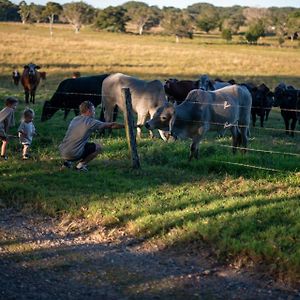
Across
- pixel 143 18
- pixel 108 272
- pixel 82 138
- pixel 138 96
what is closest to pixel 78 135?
pixel 82 138

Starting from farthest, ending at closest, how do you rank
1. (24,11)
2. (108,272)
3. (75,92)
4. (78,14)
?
1. (24,11)
2. (78,14)
3. (75,92)
4. (108,272)

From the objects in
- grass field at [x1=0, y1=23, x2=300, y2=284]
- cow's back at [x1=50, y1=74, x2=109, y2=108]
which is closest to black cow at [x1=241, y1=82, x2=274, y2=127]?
grass field at [x1=0, y1=23, x2=300, y2=284]

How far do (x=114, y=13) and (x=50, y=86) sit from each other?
77789 millimetres

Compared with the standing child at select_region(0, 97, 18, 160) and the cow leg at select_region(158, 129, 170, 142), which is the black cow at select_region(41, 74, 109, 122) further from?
the standing child at select_region(0, 97, 18, 160)

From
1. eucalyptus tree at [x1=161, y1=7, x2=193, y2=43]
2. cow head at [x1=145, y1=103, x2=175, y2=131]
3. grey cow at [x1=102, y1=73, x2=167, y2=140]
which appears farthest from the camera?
eucalyptus tree at [x1=161, y1=7, x2=193, y2=43]

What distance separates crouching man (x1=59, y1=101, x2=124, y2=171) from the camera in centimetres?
1011

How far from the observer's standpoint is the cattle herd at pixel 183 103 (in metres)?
11.8

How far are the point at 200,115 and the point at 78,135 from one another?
291cm

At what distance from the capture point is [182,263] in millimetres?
6820

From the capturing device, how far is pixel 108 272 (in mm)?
6578

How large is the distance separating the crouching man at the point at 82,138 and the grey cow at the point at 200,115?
1445 millimetres

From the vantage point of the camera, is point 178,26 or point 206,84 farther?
point 178,26

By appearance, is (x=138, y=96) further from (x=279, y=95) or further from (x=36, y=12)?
(x=36, y=12)

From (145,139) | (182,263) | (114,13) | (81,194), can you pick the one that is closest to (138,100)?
(145,139)
